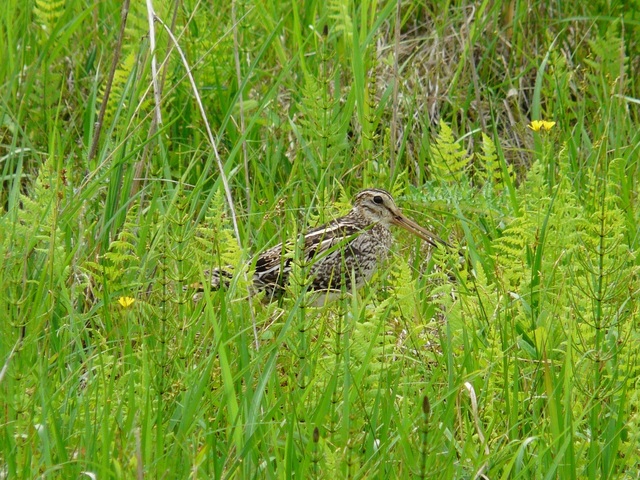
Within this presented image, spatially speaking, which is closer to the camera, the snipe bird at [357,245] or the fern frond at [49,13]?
the snipe bird at [357,245]

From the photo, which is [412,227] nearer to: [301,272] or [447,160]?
[447,160]

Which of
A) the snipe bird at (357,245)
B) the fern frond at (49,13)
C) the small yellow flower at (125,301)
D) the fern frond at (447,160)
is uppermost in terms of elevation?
the fern frond at (49,13)

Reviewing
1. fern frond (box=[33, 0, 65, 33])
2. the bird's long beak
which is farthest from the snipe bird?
fern frond (box=[33, 0, 65, 33])

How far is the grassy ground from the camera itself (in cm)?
347

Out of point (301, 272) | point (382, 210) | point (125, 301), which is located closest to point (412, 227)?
point (382, 210)

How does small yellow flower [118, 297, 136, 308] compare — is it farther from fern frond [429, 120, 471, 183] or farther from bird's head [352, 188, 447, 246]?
fern frond [429, 120, 471, 183]

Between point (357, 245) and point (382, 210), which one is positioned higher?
point (382, 210)

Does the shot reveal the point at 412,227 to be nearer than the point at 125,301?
No

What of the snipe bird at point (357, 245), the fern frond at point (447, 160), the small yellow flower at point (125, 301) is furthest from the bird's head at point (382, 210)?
the small yellow flower at point (125, 301)

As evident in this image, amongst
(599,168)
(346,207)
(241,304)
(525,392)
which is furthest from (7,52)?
(525,392)

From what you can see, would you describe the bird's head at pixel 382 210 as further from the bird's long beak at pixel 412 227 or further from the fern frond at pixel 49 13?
the fern frond at pixel 49 13

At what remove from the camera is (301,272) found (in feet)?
12.7

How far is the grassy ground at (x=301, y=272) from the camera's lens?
11.4ft

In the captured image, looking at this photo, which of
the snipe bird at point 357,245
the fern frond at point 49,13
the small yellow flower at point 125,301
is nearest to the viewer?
the small yellow flower at point 125,301
